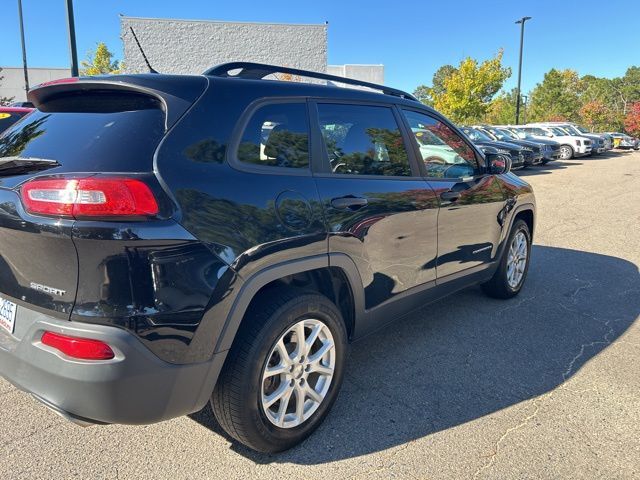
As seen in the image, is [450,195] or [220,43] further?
[220,43]

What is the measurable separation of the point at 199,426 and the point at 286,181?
1440 millimetres

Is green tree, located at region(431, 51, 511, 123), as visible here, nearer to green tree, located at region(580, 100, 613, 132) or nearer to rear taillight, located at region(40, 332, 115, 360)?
green tree, located at region(580, 100, 613, 132)

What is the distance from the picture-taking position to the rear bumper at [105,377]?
1.89 m

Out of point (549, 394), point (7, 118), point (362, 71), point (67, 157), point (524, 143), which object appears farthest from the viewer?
point (362, 71)

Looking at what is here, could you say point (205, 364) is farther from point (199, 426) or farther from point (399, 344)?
point (399, 344)

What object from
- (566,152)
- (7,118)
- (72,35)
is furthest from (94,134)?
(566,152)

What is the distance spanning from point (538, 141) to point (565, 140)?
4.49m

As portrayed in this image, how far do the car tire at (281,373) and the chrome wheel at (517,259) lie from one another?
2.52 m

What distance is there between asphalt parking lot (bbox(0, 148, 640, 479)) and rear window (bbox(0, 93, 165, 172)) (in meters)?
1.46

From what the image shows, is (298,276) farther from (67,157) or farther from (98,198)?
(67,157)

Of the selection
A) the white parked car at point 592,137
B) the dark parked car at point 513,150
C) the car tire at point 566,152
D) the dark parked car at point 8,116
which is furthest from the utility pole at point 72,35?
the white parked car at point 592,137

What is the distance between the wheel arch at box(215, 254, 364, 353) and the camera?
2145 millimetres

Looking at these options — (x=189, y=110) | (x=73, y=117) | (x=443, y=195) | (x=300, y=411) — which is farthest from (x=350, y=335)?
(x=73, y=117)

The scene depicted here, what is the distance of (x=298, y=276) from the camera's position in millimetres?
2621
